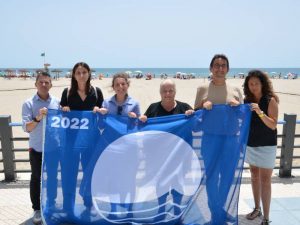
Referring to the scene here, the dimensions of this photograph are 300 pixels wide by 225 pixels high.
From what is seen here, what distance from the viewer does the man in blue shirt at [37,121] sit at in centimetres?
427

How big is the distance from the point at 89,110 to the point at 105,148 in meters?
0.60

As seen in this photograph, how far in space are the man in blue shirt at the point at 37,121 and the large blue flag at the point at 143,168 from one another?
214 mm

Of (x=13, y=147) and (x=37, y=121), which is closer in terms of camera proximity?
(x=37, y=121)

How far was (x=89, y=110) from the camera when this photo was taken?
14.5 feet

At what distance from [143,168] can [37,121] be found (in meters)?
1.59

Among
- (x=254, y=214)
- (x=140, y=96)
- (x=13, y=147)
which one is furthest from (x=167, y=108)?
(x=140, y=96)

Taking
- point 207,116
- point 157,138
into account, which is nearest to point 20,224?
point 157,138

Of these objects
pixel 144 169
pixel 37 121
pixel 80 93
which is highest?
pixel 80 93

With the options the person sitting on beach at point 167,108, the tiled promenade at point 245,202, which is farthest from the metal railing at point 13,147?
the person sitting on beach at point 167,108

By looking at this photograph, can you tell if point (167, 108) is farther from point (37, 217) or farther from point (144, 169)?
point (37, 217)

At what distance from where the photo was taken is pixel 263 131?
4.39 meters

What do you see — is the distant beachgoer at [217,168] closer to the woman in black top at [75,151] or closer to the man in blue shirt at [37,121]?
the woman in black top at [75,151]

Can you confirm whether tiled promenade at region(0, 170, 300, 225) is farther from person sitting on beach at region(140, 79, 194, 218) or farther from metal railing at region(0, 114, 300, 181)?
person sitting on beach at region(140, 79, 194, 218)

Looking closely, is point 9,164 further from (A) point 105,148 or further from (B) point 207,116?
(B) point 207,116
